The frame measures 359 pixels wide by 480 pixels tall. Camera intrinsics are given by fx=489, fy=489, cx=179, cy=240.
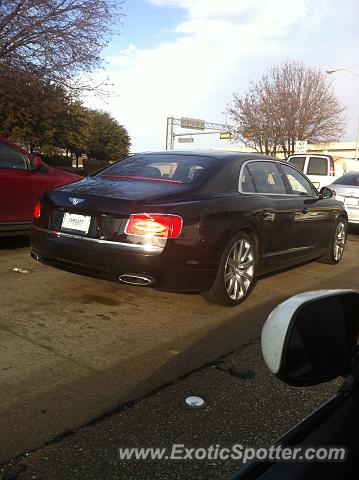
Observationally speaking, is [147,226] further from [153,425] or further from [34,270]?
[34,270]

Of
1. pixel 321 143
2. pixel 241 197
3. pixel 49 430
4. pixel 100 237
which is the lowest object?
pixel 49 430

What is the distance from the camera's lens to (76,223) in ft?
13.9

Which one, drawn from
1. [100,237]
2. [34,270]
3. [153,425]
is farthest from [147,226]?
[34,270]

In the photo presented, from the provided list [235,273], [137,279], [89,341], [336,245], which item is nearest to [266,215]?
[235,273]

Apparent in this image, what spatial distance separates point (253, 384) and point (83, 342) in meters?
1.27

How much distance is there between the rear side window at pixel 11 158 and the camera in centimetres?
642

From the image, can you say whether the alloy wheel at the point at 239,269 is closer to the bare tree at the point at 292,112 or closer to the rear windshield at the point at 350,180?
the rear windshield at the point at 350,180

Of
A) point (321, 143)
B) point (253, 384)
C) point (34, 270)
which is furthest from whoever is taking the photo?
point (321, 143)

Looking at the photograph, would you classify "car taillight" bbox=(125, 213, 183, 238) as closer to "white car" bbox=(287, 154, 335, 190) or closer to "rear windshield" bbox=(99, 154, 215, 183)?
"rear windshield" bbox=(99, 154, 215, 183)

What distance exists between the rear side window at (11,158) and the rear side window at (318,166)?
10.4 metres

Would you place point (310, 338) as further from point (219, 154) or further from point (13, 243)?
point (13, 243)

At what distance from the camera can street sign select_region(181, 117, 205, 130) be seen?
166 feet

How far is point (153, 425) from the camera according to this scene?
2.54 m

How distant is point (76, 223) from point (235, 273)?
5.04ft
